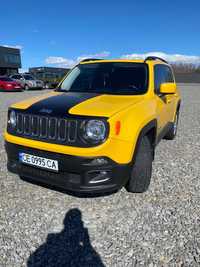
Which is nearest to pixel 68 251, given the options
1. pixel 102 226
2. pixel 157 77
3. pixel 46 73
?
pixel 102 226

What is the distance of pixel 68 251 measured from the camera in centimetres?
279

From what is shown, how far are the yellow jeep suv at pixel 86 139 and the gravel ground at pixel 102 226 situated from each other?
34cm

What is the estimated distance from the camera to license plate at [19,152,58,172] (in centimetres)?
336

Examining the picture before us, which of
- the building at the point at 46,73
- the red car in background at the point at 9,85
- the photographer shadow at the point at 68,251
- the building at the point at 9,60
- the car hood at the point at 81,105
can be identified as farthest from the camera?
the building at the point at 9,60

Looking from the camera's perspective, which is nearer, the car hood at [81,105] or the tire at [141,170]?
the car hood at [81,105]

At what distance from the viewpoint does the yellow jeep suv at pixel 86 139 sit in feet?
10.4

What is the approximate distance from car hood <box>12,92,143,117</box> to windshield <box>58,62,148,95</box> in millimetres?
364

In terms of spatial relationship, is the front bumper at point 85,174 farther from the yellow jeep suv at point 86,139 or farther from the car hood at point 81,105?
the car hood at point 81,105

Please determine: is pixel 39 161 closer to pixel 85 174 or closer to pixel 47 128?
pixel 47 128

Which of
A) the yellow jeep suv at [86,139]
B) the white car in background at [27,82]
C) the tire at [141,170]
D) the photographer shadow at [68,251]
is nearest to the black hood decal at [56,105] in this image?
the yellow jeep suv at [86,139]

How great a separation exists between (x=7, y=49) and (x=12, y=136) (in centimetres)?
5449

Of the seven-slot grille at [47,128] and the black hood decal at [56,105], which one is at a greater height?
the black hood decal at [56,105]

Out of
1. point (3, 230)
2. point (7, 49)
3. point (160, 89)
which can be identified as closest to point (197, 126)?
point (160, 89)

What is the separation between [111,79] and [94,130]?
5.53ft
